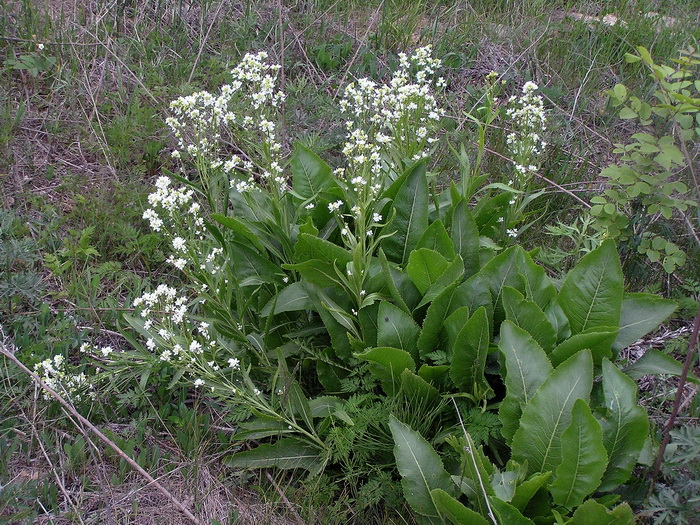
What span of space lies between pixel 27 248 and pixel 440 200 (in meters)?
2.17

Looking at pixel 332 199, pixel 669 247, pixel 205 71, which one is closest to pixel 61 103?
pixel 205 71

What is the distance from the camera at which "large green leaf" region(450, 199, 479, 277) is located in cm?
272

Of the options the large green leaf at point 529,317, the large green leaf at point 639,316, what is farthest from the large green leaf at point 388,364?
the large green leaf at point 639,316

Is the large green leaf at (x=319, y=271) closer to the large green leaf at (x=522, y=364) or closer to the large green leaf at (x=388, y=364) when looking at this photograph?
the large green leaf at (x=388, y=364)

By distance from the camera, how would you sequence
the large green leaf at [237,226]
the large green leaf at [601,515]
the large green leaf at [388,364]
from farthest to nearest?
the large green leaf at [237,226] < the large green leaf at [388,364] < the large green leaf at [601,515]

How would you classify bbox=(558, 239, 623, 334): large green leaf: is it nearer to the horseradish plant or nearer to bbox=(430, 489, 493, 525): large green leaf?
the horseradish plant

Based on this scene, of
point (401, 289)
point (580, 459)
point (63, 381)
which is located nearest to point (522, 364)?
point (580, 459)

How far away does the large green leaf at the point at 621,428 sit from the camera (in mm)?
2143

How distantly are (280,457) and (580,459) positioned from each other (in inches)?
45.4

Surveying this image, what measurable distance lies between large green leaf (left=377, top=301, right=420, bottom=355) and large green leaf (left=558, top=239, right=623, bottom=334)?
24.7 inches

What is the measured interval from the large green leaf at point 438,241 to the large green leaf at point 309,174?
53 centimetres

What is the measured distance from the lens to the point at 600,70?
17.2ft

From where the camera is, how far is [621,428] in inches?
84.8

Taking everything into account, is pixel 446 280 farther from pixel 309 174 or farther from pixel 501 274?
pixel 309 174
